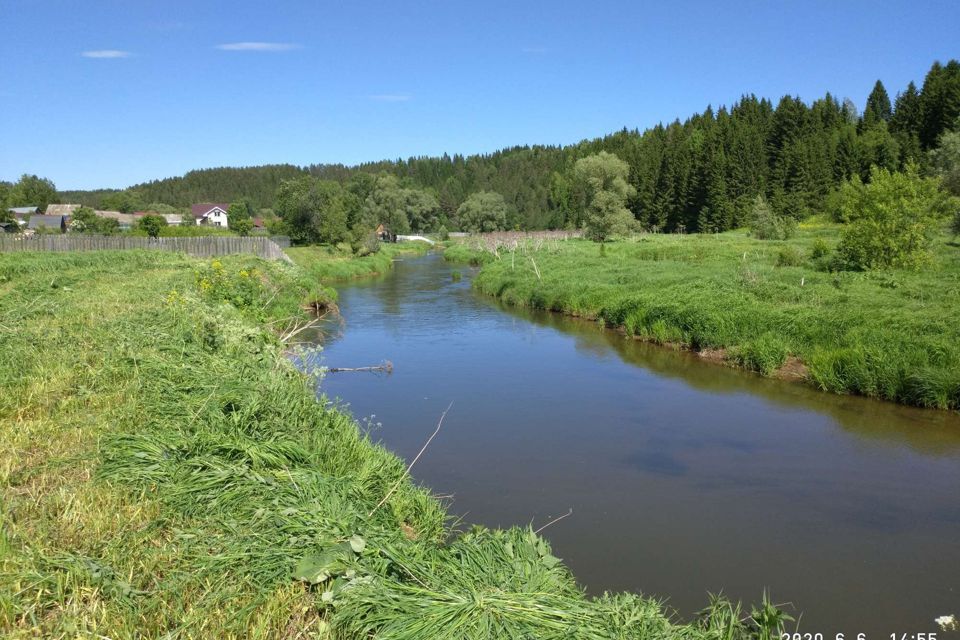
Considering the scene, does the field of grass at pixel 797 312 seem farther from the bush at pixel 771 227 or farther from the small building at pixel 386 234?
the small building at pixel 386 234

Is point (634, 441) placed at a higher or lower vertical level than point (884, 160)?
lower

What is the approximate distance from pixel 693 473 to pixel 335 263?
109 feet

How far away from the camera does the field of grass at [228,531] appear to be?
353 cm

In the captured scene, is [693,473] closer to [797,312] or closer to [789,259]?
[797,312]

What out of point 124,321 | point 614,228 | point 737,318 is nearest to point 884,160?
point 614,228

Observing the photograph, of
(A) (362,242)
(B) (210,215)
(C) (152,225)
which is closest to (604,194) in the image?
(A) (362,242)

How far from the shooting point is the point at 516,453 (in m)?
9.73

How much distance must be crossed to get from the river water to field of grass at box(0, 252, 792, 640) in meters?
1.79

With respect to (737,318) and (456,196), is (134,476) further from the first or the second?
(456,196)

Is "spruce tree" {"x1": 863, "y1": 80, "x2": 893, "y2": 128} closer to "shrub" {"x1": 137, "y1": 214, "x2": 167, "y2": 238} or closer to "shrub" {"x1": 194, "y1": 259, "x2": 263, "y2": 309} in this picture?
"shrub" {"x1": 137, "y1": 214, "x2": 167, "y2": 238}

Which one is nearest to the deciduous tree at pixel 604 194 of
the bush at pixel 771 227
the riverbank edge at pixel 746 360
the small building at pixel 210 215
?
the bush at pixel 771 227

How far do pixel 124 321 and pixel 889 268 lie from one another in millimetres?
21390

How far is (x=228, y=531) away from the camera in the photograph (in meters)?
4.25

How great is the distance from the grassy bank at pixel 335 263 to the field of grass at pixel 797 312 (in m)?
12.8
